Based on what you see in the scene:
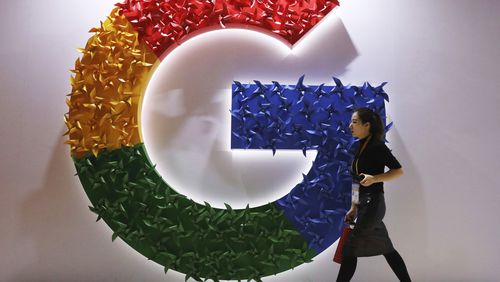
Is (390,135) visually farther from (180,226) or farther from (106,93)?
(106,93)

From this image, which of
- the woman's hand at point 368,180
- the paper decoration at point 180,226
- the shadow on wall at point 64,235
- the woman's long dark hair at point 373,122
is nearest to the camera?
the woman's hand at point 368,180

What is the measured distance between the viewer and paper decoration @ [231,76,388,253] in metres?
2.41

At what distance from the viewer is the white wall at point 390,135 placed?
98.7 inches

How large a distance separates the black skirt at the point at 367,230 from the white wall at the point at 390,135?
1.92ft

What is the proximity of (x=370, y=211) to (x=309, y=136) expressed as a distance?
2.08ft

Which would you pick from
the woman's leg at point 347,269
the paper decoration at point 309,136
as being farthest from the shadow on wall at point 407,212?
the woman's leg at point 347,269

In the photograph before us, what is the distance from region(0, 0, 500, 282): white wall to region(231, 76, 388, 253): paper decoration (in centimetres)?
17

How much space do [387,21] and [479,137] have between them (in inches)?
39.1

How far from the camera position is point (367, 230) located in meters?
2.00

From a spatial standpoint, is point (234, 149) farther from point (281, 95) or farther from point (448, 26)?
point (448, 26)

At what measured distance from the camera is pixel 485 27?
273 centimetres

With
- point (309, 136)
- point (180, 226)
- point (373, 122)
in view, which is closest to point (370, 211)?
point (373, 122)

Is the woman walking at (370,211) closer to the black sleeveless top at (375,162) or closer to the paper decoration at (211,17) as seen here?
the black sleeveless top at (375,162)

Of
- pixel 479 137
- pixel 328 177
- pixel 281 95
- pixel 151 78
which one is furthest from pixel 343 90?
pixel 151 78
